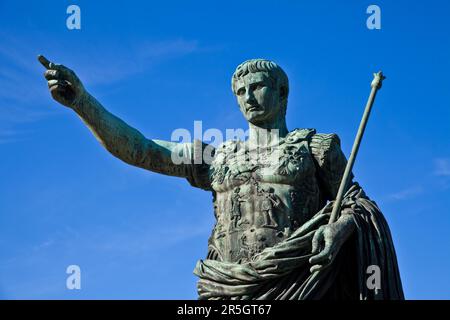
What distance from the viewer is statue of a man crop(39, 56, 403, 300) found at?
2959 centimetres

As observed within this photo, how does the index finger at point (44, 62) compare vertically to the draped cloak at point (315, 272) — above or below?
above

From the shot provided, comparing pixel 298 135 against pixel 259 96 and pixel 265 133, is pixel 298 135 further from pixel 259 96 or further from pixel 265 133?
pixel 259 96

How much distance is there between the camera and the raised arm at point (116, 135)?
3027 centimetres

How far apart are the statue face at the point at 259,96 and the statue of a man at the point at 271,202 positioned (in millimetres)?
14

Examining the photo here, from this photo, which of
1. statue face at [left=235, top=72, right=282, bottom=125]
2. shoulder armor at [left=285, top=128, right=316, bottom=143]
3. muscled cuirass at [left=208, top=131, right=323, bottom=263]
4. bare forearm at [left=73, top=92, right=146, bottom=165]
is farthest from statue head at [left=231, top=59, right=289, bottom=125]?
bare forearm at [left=73, top=92, right=146, bottom=165]

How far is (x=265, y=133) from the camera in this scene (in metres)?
30.9

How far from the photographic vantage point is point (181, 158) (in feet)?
102

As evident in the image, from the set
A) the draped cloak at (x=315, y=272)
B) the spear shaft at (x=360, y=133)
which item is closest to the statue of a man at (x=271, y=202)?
the draped cloak at (x=315, y=272)

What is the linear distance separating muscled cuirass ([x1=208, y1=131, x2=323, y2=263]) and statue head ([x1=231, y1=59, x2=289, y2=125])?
0.43 metres

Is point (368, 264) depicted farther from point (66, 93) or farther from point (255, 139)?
point (66, 93)

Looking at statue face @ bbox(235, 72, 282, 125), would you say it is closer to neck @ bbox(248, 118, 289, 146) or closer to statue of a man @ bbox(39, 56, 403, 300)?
statue of a man @ bbox(39, 56, 403, 300)

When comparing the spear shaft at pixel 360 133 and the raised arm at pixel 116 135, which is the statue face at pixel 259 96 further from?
the spear shaft at pixel 360 133
